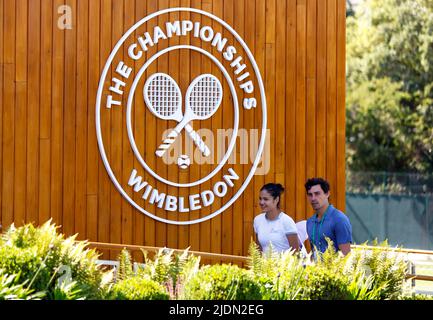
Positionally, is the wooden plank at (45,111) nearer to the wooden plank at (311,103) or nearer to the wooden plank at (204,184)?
the wooden plank at (204,184)

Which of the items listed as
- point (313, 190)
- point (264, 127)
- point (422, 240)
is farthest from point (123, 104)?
point (422, 240)

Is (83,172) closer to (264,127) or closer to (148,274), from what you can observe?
(264,127)

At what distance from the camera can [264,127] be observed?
41.2ft

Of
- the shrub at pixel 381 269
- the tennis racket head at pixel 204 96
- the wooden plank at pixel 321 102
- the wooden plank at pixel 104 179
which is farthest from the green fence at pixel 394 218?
the shrub at pixel 381 269

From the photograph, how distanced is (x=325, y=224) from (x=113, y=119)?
9.67 feet

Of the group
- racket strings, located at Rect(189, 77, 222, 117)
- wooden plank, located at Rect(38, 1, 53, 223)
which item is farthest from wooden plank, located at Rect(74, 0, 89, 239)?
racket strings, located at Rect(189, 77, 222, 117)

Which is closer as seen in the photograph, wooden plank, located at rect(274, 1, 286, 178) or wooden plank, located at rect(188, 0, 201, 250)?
wooden plank, located at rect(188, 0, 201, 250)

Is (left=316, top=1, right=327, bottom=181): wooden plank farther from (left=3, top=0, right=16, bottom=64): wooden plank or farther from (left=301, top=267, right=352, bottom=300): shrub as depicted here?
(left=301, top=267, right=352, bottom=300): shrub

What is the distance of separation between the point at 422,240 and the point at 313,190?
17.8m

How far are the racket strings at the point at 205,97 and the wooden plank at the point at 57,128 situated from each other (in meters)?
1.47

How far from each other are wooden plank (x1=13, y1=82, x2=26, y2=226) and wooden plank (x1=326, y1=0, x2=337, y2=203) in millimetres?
3558

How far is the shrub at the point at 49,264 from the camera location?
6.91 meters

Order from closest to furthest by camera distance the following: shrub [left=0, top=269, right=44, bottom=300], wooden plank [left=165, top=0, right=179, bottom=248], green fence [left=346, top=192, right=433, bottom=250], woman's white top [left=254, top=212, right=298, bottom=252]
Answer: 1. shrub [left=0, top=269, right=44, bottom=300]
2. woman's white top [left=254, top=212, right=298, bottom=252]
3. wooden plank [left=165, top=0, right=179, bottom=248]
4. green fence [left=346, top=192, right=433, bottom=250]

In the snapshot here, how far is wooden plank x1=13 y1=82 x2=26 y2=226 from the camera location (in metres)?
11.5
